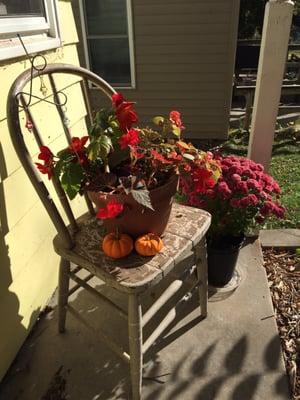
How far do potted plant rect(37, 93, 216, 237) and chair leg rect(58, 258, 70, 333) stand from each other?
36 cm

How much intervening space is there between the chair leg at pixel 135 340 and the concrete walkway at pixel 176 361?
0.13m

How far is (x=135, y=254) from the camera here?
1.30 metres

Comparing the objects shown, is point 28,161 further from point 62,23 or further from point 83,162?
point 62,23

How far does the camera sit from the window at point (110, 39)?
13.4 ft

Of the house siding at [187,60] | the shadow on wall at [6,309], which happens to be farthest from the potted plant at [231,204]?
the house siding at [187,60]

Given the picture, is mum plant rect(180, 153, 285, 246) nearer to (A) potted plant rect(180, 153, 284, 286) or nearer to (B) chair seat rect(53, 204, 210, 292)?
(A) potted plant rect(180, 153, 284, 286)

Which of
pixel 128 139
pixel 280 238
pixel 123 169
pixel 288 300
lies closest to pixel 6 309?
pixel 123 169

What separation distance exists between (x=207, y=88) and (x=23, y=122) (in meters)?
3.17

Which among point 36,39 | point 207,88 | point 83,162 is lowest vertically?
point 207,88

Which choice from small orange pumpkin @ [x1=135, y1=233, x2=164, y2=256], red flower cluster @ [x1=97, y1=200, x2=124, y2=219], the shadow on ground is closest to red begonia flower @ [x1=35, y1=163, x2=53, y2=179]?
red flower cluster @ [x1=97, y1=200, x2=124, y2=219]

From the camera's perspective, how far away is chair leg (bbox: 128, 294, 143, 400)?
4.04 feet

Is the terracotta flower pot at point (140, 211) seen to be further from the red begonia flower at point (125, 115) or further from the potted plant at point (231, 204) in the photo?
the potted plant at point (231, 204)

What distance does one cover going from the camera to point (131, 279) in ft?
3.92

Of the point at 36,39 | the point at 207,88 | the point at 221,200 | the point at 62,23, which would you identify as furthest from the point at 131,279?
the point at 207,88
